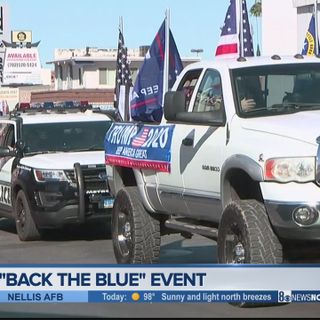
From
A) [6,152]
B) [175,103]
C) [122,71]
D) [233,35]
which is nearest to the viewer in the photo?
[175,103]

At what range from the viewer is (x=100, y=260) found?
435 inches

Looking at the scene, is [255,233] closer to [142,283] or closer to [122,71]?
[142,283]

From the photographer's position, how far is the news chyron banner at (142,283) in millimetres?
5277

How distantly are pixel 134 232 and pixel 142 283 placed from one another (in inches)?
159

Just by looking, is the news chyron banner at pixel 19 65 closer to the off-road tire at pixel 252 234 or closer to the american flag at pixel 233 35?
the american flag at pixel 233 35

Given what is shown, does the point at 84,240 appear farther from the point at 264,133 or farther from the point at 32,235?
the point at 264,133

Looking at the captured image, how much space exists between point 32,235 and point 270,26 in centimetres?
2102

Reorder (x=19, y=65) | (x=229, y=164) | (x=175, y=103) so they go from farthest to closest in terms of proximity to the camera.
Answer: (x=19, y=65)
(x=175, y=103)
(x=229, y=164)

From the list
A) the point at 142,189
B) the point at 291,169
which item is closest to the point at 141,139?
the point at 142,189

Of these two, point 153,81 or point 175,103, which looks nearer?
point 175,103

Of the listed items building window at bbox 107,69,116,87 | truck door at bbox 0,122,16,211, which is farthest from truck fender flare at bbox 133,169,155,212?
building window at bbox 107,69,116,87

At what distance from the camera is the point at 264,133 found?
6949mm

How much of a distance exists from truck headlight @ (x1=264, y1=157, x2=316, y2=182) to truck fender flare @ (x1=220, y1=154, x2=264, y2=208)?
104 mm

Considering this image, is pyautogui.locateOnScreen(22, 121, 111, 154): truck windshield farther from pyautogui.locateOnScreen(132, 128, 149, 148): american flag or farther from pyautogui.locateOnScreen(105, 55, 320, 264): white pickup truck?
pyautogui.locateOnScreen(132, 128, 149, 148): american flag
